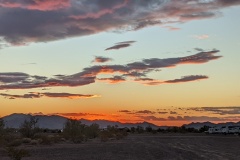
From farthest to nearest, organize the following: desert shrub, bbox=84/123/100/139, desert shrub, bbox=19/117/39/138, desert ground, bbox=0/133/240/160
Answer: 1. desert shrub, bbox=84/123/100/139
2. desert shrub, bbox=19/117/39/138
3. desert ground, bbox=0/133/240/160

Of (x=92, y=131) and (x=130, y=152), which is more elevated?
(x=92, y=131)

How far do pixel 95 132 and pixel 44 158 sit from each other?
45549mm

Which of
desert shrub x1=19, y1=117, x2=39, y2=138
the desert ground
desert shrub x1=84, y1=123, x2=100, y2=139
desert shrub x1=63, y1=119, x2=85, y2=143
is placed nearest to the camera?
the desert ground

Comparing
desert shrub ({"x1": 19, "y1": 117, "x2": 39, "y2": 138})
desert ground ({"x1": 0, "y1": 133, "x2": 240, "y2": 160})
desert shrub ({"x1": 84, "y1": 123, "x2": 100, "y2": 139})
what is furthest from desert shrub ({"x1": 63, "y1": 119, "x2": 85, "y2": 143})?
desert ground ({"x1": 0, "y1": 133, "x2": 240, "y2": 160})

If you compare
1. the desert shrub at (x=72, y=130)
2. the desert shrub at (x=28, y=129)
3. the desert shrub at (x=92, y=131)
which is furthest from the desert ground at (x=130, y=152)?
the desert shrub at (x=92, y=131)

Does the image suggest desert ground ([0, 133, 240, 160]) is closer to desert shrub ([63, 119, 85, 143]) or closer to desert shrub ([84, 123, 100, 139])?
desert shrub ([63, 119, 85, 143])

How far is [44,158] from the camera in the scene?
1251 inches

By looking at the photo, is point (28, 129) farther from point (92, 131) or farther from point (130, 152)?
point (130, 152)

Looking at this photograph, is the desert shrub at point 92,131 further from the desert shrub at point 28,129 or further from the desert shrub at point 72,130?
the desert shrub at point 28,129

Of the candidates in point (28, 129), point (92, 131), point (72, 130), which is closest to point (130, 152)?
point (72, 130)

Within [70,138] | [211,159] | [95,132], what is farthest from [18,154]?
[95,132]

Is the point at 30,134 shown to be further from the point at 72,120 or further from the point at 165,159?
the point at 165,159

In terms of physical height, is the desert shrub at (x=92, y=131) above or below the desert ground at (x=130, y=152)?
above

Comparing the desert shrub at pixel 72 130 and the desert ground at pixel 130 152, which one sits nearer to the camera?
the desert ground at pixel 130 152
